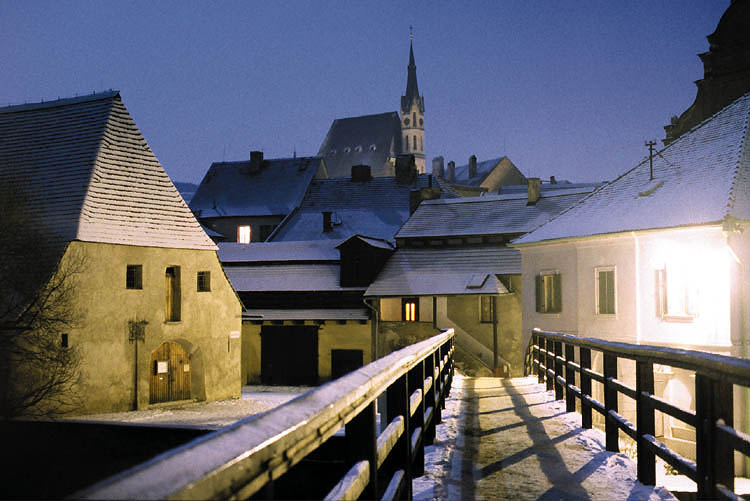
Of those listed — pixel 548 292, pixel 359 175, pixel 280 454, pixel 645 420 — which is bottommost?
pixel 645 420

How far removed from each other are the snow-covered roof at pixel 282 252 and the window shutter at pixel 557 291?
17615 mm

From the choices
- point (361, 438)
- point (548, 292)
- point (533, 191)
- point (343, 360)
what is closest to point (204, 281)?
point (343, 360)

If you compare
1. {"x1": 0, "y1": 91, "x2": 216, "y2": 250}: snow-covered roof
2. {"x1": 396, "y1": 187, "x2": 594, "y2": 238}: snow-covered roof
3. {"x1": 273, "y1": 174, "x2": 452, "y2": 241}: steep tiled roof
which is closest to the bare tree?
{"x1": 0, "y1": 91, "x2": 216, "y2": 250}: snow-covered roof

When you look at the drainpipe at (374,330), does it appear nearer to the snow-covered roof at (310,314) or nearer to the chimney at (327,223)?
the snow-covered roof at (310,314)

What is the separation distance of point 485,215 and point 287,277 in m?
12.6

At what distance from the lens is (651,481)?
20.5ft

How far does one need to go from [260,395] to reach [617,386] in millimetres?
30192

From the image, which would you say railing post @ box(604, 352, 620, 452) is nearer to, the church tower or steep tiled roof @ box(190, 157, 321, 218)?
steep tiled roof @ box(190, 157, 321, 218)

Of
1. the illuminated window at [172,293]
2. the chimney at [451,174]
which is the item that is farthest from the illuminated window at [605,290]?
the chimney at [451,174]

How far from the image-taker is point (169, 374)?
102ft

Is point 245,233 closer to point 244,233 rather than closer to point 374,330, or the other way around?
point 244,233

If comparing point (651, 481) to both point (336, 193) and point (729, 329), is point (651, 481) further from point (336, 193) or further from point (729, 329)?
point (336, 193)

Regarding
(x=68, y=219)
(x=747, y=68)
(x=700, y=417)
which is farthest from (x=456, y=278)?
(x=700, y=417)

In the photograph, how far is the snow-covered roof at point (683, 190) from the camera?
74.3 ft
